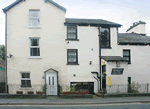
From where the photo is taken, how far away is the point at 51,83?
1706 centimetres

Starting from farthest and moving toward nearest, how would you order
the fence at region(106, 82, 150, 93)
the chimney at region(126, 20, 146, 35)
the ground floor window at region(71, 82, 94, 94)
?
the chimney at region(126, 20, 146, 35) → the ground floor window at region(71, 82, 94, 94) → the fence at region(106, 82, 150, 93)

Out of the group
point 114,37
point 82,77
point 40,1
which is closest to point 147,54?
point 114,37

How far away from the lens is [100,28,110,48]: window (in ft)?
59.8

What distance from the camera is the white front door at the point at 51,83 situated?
55.2ft

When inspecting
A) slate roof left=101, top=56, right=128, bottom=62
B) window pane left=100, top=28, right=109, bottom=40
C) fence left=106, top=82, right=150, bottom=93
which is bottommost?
fence left=106, top=82, right=150, bottom=93

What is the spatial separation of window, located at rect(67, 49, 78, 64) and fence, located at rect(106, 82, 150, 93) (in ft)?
13.5

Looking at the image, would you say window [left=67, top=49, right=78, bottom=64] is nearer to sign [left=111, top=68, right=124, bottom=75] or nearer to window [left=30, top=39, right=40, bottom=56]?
window [left=30, top=39, right=40, bottom=56]

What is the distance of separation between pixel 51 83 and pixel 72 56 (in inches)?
131

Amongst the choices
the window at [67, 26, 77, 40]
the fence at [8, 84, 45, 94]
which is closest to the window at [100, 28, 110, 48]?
the window at [67, 26, 77, 40]

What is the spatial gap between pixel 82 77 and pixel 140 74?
607cm

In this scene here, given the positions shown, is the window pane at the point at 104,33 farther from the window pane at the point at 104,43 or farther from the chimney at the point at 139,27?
the chimney at the point at 139,27

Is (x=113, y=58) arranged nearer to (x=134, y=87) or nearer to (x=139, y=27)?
(x=134, y=87)

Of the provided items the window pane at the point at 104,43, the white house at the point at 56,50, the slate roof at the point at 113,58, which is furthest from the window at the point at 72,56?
the window pane at the point at 104,43

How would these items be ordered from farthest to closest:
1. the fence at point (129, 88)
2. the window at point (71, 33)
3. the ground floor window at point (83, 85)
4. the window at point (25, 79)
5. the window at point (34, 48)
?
1. the window at point (71, 33)
2. the ground floor window at point (83, 85)
3. the window at point (34, 48)
4. the window at point (25, 79)
5. the fence at point (129, 88)
